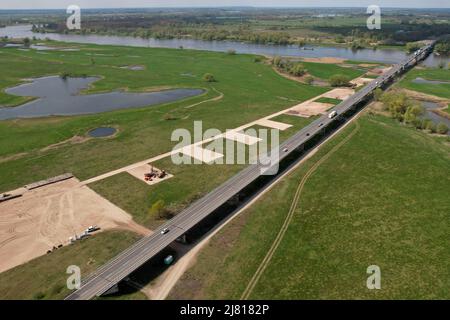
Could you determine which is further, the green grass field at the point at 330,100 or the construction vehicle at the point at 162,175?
the green grass field at the point at 330,100

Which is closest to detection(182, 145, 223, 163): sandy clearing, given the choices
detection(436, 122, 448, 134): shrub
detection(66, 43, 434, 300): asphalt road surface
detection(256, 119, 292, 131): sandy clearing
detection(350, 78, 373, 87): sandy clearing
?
detection(66, 43, 434, 300): asphalt road surface

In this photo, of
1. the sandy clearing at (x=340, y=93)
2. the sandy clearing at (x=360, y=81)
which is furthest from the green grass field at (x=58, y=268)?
the sandy clearing at (x=360, y=81)

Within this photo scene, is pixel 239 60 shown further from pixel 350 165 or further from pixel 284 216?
pixel 284 216

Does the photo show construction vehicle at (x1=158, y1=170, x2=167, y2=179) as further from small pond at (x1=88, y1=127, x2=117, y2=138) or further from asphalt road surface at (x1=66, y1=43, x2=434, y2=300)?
small pond at (x1=88, y1=127, x2=117, y2=138)

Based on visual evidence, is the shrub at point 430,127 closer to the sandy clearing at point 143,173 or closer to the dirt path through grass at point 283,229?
the dirt path through grass at point 283,229

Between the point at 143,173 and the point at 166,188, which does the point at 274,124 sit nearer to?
the point at 143,173
